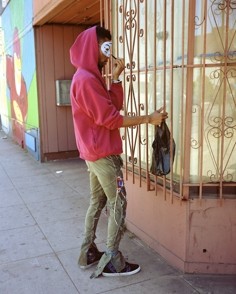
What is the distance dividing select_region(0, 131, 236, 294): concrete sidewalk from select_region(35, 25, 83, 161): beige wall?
5.85 ft

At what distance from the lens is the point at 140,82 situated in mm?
3684

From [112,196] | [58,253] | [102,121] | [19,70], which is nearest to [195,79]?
[102,121]

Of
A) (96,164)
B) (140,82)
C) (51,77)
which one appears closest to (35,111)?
(51,77)

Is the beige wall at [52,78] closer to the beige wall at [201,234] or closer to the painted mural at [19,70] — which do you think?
the painted mural at [19,70]

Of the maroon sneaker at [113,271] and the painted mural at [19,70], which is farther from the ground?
the painted mural at [19,70]

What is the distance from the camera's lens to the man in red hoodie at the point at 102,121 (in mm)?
2668

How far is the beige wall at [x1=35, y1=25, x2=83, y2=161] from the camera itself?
7492 mm

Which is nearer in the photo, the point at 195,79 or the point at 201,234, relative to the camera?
the point at 195,79

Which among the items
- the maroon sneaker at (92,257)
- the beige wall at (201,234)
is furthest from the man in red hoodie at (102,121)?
the beige wall at (201,234)

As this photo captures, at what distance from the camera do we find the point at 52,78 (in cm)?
765

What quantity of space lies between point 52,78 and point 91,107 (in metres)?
5.26

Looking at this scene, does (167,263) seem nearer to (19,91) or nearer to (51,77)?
(51,77)

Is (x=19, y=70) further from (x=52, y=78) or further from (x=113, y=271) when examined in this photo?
(x=113, y=271)

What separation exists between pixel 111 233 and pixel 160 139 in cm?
89
